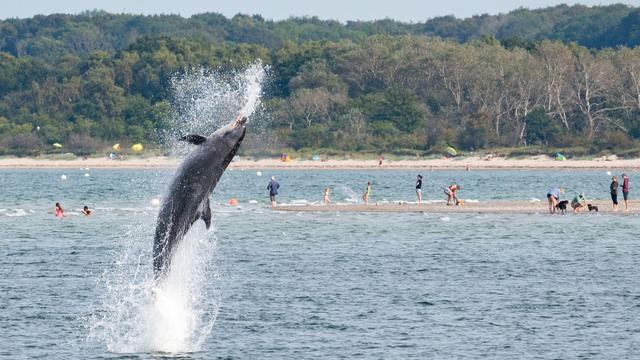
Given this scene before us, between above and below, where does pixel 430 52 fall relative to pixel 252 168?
above

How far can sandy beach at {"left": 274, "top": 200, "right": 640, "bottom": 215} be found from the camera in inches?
2640

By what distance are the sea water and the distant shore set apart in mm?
65926

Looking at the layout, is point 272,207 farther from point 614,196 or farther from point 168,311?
point 168,311

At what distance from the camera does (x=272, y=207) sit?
73062 millimetres

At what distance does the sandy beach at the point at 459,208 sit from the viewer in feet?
220

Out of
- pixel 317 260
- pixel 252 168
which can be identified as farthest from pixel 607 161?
pixel 317 260

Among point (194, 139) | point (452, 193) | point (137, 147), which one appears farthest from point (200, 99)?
point (194, 139)

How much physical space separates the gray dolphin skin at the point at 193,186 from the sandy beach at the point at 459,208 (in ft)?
142

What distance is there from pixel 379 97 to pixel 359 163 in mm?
13058

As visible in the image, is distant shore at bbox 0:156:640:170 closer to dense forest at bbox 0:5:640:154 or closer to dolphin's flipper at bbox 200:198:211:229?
dense forest at bbox 0:5:640:154

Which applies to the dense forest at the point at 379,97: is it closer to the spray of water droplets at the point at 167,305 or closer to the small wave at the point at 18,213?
the small wave at the point at 18,213

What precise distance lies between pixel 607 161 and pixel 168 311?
11035cm

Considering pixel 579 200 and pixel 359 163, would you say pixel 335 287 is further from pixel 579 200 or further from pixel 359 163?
pixel 359 163

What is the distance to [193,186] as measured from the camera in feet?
76.4
